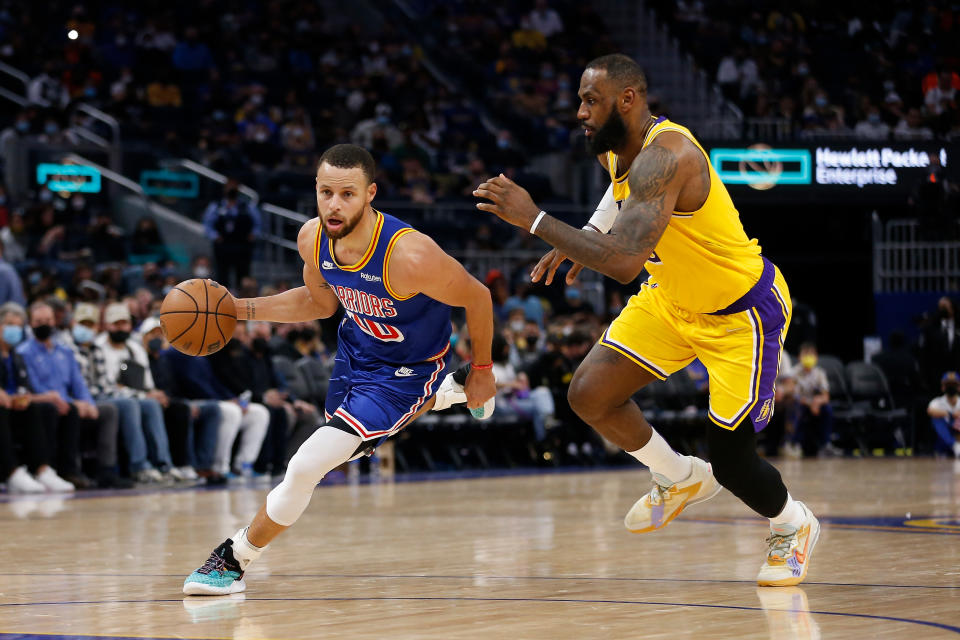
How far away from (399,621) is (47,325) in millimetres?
7524

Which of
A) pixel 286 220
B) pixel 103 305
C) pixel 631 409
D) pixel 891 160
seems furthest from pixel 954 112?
pixel 631 409

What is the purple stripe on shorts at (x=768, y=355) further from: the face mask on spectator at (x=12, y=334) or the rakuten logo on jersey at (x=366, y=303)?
the face mask on spectator at (x=12, y=334)

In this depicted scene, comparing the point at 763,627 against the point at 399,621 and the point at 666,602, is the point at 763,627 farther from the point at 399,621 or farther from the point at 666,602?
the point at 399,621

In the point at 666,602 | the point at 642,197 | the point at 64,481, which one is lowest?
the point at 64,481

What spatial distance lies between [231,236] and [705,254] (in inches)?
442

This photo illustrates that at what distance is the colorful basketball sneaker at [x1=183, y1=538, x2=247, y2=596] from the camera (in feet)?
17.7

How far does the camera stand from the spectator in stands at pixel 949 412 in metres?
15.9

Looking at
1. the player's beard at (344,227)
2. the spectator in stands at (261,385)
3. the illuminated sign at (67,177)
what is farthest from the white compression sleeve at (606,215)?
the illuminated sign at (67,177)

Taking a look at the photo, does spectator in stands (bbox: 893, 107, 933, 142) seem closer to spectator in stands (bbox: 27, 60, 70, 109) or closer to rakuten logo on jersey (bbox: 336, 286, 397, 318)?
spectator in stands (bbox: 27, 60, 70, 109)

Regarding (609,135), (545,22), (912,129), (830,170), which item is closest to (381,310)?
(609,135)

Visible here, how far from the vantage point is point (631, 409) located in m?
5.98

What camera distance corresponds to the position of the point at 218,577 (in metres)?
5.43

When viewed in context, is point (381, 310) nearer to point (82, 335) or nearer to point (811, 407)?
point (82, 335)

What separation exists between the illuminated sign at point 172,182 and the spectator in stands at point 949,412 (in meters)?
9.48
